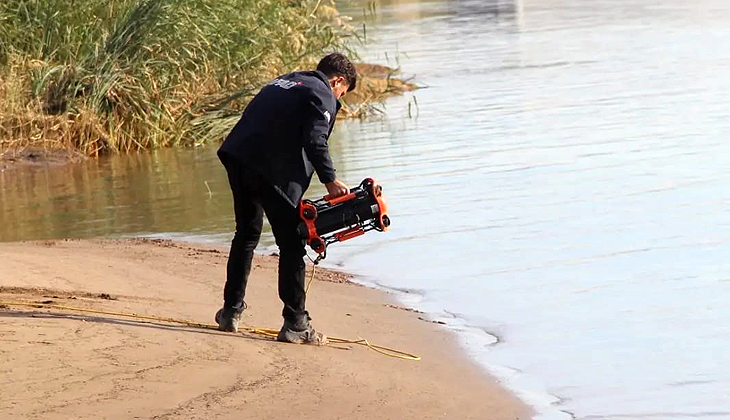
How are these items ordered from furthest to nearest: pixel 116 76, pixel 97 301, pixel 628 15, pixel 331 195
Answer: pixel 628 15, pixel 116 76, pixel 97 301, pixel 331 195

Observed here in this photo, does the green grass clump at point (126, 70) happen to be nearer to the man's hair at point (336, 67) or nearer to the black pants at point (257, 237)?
the black pants at point (257, 237)

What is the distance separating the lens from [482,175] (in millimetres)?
13695

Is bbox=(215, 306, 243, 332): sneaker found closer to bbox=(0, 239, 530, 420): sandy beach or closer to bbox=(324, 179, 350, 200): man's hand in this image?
bbox=(0, 239, 530, 420): sandy beach

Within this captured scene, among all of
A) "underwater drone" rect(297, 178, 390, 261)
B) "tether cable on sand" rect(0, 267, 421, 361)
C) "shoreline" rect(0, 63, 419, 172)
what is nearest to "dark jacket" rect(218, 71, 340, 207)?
"underwater drone" rect(297, 178, 390, 261)

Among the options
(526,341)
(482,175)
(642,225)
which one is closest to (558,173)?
(482,175)

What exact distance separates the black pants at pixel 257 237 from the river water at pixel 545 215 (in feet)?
3.62

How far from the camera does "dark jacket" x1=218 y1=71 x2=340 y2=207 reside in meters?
6.69

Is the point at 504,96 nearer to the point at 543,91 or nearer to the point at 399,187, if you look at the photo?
the point at 543,91

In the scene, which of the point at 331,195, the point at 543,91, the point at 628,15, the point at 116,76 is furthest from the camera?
the point at 628,15

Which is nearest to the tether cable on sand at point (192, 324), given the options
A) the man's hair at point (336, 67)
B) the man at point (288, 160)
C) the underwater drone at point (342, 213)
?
the man at point (288, 160)

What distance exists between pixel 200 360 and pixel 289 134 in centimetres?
124

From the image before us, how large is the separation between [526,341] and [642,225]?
135 inches

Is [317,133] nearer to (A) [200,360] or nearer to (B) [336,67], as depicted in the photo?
(B) [336,67]

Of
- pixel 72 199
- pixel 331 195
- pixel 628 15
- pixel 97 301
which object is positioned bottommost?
pixel 628 15
